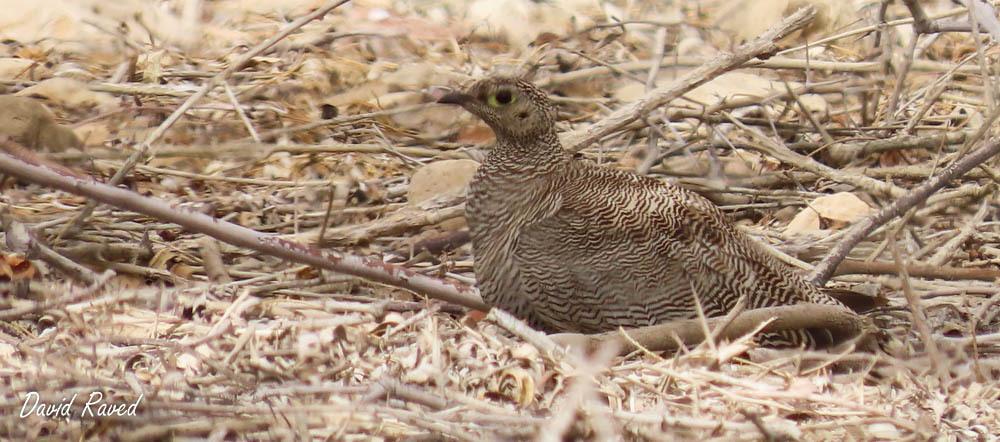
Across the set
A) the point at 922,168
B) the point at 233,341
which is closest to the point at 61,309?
the point at 233,341

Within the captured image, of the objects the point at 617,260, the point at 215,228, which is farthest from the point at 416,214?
the point at 215,228

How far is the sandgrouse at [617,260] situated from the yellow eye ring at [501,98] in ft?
0.92

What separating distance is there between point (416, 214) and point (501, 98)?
2.00 feet

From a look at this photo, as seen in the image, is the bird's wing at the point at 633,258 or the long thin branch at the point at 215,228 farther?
the bird's wing at the point at 633,258

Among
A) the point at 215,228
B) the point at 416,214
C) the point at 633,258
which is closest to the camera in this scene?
the point at 215,228

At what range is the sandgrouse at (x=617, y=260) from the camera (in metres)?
3.73

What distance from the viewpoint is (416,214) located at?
4.35 m

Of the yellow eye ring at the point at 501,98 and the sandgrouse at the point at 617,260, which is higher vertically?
the yellow eye ring at the point at 501,98

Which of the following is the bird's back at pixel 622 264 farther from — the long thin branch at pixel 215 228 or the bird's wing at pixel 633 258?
the long thin branch at pixel 215 228

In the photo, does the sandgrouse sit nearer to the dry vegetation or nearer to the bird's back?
the bird's back

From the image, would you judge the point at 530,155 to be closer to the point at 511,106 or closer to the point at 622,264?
the point at 511,106

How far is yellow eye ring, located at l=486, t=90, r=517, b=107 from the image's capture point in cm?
394

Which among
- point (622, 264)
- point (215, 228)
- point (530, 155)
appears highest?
point (530, 155)

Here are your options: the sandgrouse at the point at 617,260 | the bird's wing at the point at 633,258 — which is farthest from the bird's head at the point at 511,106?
the bird's wing at the point at 633,258
